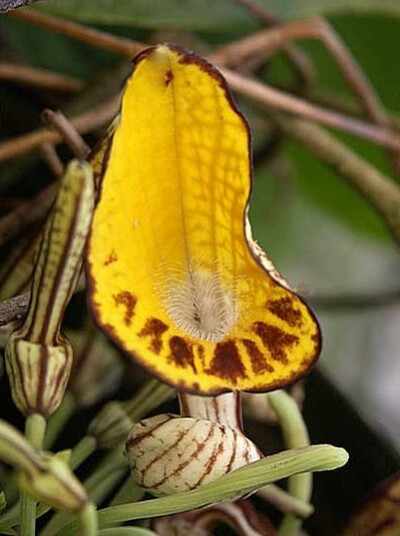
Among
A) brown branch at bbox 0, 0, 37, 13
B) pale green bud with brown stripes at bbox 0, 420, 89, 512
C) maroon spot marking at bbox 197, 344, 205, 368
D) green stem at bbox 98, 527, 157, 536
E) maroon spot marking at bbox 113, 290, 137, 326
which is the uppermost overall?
brown branch at bbox 0, 0, 37, 13

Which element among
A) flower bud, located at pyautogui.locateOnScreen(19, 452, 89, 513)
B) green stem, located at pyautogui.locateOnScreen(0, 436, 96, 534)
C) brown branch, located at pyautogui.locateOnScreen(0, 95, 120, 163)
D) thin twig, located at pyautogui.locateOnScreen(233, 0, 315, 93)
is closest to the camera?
flower bud, located at pyautogui.locateOnScreen(19, 452, 89, 513)

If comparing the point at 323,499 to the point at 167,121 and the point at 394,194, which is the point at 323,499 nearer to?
the point at 394,194

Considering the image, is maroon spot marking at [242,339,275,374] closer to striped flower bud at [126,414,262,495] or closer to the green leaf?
striped flower bud at [126,414,262,495]

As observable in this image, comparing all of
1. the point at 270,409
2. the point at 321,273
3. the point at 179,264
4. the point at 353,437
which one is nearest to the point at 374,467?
the point at 353,437

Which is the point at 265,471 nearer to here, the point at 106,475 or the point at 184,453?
the point at 184,453

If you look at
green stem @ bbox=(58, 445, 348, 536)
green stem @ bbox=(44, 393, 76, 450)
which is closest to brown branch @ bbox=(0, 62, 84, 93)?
green stem @ bbox=(44, 393, 76, 450)

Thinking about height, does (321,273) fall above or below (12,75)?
below
